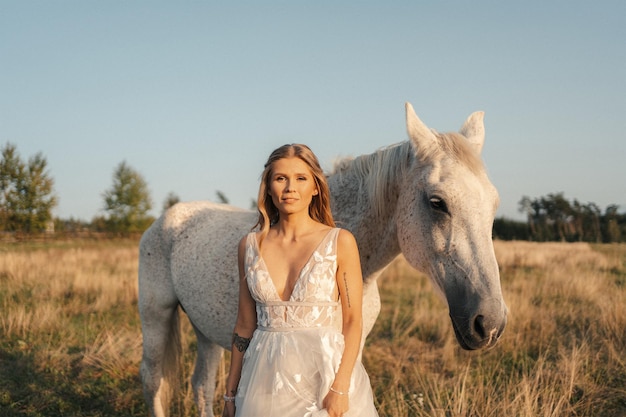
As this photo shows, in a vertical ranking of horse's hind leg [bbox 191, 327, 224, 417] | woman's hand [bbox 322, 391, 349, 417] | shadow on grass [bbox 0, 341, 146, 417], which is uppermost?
woman's hand [bbox 322, 391, 349, 417]

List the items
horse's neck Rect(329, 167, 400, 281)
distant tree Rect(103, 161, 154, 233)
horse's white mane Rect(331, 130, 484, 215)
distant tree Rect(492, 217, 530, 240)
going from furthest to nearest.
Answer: distant tree Rect(103, 161, 154, 233) < distant tree Rect(492, 217, 530, 240) < horse's neck Rect(329, 167, 400, 281) < horse's white mane Rect(331, 130, 484, 215)

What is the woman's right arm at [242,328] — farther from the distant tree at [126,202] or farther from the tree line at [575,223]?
the distant tree at [126,202]

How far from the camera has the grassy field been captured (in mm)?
3928

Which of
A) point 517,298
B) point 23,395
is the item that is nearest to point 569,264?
point 517,298

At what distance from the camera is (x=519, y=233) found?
2678cm

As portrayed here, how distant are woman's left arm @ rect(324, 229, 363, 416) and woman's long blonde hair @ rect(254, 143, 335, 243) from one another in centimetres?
22

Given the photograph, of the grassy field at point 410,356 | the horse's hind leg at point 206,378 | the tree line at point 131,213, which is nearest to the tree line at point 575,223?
the tree line at point 131,213

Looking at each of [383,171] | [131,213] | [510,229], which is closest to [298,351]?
[383,171]

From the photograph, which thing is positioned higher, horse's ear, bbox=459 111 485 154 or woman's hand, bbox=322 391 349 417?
horse's ear, bbox=459 111 485 154

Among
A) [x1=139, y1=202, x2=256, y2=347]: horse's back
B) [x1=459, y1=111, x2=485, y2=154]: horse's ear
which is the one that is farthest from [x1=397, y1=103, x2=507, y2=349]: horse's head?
[x1=139, y1=202, x2=256, y2=347]: horse's back

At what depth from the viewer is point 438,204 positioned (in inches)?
79.2

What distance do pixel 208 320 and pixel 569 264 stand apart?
42.2ft

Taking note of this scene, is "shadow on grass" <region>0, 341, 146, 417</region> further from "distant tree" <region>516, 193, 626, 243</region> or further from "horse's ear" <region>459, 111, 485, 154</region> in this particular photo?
"distant tree" <region>516, 193, 626, 243</region>

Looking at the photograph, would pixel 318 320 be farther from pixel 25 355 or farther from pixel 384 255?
pixel 25 355
